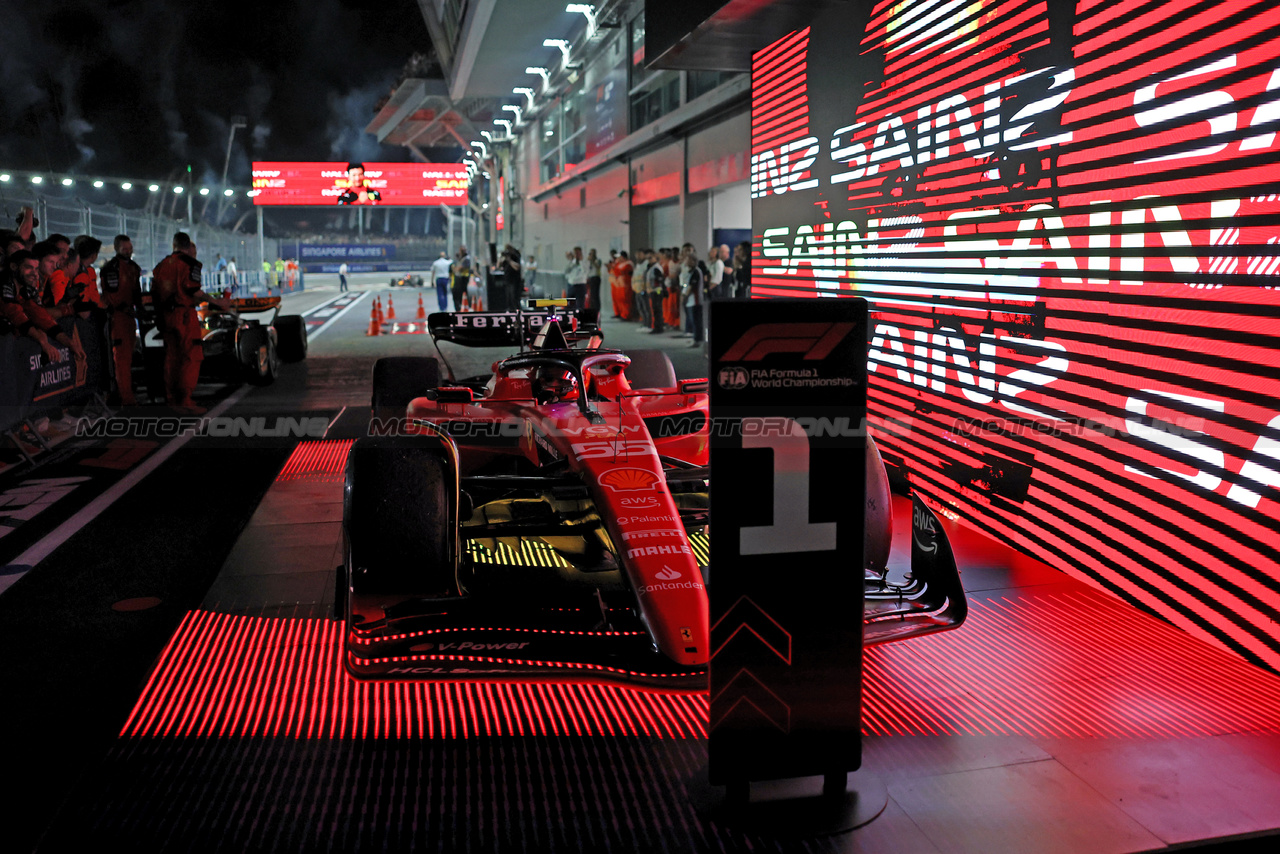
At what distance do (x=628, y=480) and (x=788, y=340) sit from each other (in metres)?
1.48

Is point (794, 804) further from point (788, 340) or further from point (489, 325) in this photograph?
point (489, 325)

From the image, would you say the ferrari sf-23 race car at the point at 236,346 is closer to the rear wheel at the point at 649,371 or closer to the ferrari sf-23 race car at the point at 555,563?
the rear wheel at the point at 649,371

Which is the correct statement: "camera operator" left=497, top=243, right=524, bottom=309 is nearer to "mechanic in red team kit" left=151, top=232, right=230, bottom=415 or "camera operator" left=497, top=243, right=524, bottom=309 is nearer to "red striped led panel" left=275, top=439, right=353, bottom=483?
"mechanic in red team kit" left=151, top=232, right=230, bottom=415

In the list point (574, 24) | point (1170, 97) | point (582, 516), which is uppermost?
point (574, 24)

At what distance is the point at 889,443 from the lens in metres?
5.67

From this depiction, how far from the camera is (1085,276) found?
12.5 feet

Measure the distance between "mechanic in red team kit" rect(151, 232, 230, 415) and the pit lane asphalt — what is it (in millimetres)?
1438

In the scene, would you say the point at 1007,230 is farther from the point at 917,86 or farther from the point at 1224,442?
the point at 1224,442

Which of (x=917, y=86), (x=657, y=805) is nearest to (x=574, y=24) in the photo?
(x=917, y=86)

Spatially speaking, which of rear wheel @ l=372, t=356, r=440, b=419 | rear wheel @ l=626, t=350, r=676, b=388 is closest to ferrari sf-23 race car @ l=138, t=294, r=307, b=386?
rear wheel @ l=372, t=356, r=440, b=419

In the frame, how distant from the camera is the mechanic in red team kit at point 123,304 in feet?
27.0

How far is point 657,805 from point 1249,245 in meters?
2.48

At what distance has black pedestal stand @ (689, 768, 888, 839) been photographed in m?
2.18

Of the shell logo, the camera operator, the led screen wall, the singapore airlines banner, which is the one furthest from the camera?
the led screen wall
